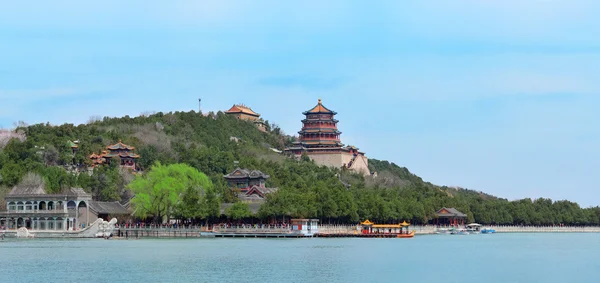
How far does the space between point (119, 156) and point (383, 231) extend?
1144 inches

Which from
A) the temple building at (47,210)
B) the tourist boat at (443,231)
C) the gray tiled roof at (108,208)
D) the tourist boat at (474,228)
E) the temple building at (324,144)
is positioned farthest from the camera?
the temple building at (324,144)

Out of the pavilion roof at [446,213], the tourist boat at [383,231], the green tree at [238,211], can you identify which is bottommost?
the tourist boat at [383,231]

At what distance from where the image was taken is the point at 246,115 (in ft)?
476

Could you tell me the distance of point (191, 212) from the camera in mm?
81125

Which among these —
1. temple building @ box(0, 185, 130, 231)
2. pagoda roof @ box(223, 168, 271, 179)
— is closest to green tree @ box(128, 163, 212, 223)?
temple building @ box(0, 185, 130, 231)

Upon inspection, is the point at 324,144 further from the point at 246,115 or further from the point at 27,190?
the point at 27,190

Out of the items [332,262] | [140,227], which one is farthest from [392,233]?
[332,262]

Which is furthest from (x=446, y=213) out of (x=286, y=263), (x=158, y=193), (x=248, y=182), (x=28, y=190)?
(x=286, y=263)

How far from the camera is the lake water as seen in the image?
45594 millimetres

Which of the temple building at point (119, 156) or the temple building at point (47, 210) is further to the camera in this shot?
the temple building at point (119, 156)

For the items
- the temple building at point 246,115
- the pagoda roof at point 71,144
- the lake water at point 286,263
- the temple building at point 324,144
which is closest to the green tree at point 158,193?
the lake water at point 286,263

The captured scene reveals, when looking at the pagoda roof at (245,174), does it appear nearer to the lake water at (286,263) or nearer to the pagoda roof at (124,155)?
the pagoda roof at (124,155)

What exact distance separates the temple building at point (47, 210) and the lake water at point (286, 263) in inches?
491

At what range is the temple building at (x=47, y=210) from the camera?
276ft
